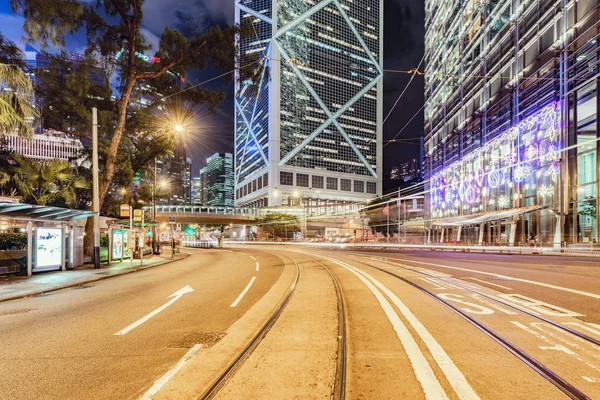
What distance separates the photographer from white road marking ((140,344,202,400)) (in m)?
3.74

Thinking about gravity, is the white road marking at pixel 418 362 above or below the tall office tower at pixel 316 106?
below

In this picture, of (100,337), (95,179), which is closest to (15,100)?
(100,337)

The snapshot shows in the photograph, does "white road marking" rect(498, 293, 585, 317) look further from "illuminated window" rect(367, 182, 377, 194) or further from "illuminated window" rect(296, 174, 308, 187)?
"illuminated window" rect(367, 182, 377, 194)

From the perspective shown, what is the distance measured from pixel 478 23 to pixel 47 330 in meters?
57.4

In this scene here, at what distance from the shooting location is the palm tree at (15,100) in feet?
29.2

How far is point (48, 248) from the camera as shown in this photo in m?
15.6

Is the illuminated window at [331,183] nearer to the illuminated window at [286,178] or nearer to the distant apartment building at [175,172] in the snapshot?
the illuminated window at [286,178]

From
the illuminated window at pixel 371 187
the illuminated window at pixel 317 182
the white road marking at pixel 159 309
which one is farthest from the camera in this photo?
the illuminated window at pixel 371 187

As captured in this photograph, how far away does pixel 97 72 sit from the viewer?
19812 mm

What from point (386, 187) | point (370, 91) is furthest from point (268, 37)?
point (386, 187)

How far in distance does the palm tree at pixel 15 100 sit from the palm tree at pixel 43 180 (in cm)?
998

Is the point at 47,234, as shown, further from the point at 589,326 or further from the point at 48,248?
the point at 589,326

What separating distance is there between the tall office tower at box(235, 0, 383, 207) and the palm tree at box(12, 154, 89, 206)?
342ft

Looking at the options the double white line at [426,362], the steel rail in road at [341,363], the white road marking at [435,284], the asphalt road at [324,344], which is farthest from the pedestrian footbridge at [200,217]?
the double white line at [426,362]
